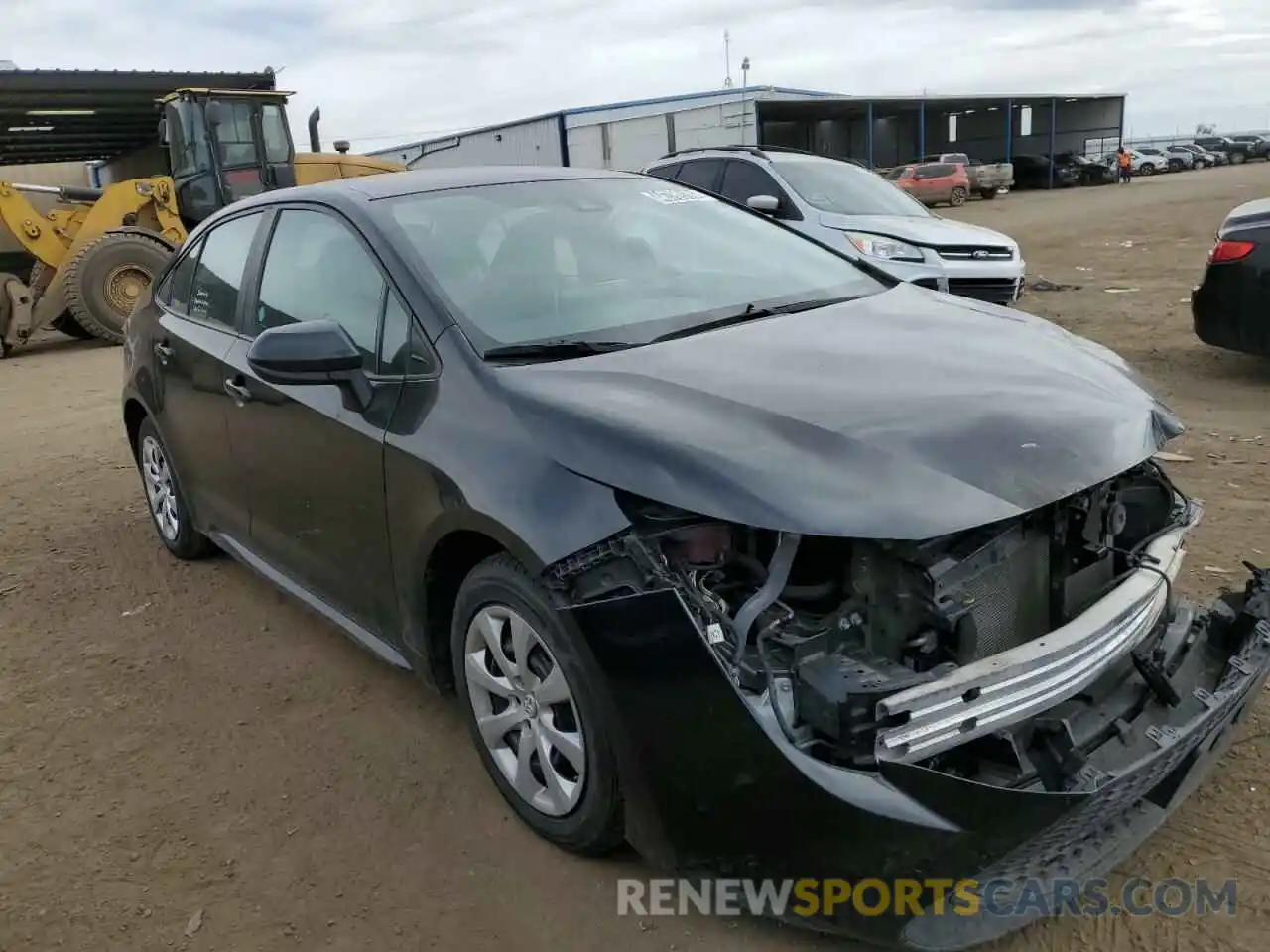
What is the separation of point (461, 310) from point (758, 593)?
4.04 feet

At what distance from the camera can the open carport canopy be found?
16359 mm

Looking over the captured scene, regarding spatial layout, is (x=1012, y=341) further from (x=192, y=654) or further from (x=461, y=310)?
(x=192, y=654)

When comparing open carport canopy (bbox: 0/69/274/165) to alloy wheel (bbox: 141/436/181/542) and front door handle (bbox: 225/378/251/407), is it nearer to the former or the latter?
alloy wheel (bbox: 141/436/181/542)

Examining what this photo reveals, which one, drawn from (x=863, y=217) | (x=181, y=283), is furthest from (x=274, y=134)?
(x=181, y=283)

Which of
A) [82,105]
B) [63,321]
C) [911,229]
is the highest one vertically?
[82,105]

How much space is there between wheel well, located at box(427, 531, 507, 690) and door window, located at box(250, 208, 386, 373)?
614 millimetres

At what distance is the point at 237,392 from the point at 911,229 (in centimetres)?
743

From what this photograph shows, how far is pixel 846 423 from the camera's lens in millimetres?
2324

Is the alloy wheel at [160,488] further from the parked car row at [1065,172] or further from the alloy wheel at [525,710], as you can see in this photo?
the parked car row at [1065,172]

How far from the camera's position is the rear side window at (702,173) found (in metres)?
10.8

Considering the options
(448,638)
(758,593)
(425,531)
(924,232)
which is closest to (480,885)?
(448,638)

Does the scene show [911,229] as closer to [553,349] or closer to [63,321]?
[553,349]

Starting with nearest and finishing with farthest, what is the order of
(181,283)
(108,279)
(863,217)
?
(181,283)
(863,217)
(108,279)

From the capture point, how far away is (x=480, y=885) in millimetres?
2617
